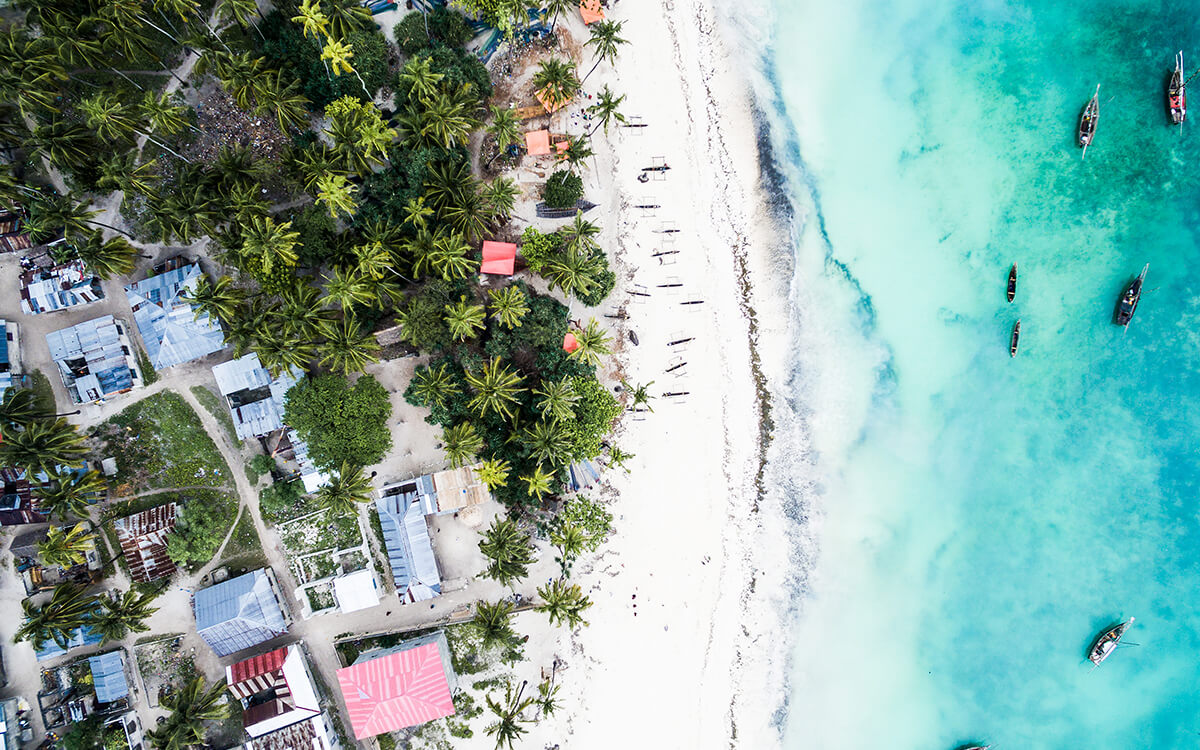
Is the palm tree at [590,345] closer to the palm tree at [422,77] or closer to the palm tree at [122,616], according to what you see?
the palm tree at [422,77]

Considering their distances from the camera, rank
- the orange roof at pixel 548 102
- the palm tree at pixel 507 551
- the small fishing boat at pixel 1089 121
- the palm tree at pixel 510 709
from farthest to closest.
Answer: the small fishing boat at pixel 1089 121 < the palm tree at pixel 510 709 < the orange roof at pixel 548 102 < the palm tree at pixel 507 551

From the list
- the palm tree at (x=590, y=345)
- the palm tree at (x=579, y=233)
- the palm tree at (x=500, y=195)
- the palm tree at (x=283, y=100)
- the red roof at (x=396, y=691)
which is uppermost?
the palm tree at (x=283, y=100)

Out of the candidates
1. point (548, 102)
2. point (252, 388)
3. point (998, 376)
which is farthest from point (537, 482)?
point (998, 376)

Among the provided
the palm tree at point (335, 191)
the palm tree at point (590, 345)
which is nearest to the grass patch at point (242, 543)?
the palm tree at point (335, 191)

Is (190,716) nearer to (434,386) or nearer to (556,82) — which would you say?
(434,386)

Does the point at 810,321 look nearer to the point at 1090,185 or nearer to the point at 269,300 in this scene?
the point at 1090,185

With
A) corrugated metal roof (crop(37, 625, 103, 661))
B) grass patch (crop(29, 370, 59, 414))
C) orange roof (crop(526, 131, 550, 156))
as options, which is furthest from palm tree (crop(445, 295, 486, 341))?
corrugated metal roof (crop(37, 625, 103, 661))

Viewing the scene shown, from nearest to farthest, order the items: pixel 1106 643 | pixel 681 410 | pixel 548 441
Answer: pixel 548 441
pixel 681 410
pixel 1106 643

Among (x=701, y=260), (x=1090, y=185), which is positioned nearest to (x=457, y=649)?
(x=701, y=260)
